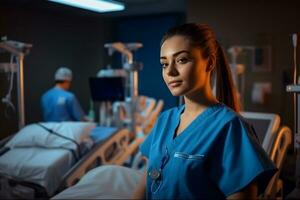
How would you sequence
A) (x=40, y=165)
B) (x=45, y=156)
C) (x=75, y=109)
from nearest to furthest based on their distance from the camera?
(x=40, y=165) < (x=45, y=156) < (x=75, y=109)

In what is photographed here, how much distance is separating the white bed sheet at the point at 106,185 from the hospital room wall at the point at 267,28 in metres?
0.79

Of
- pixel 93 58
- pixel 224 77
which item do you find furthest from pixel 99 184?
pixel 93 58

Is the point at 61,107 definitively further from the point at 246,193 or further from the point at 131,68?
the point at 246,193

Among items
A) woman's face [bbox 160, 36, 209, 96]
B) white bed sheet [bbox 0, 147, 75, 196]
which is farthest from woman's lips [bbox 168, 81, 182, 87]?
white bed sheet [bbox 0, 147, 75, 196]

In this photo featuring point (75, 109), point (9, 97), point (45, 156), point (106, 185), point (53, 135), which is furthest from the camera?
point (75, 109)

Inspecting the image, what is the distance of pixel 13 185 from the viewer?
187 cm

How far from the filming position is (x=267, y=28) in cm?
154

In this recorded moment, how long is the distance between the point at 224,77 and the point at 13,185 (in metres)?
1.41

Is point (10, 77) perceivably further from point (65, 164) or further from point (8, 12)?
point (65, 164)

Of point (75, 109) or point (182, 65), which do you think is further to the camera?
point (75, 109)

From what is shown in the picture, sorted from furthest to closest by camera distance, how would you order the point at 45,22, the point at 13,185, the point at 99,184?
the point at 45,22 < the point at 13,185 < the point at 99,184

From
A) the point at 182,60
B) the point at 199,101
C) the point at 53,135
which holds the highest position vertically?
the point at 182,60

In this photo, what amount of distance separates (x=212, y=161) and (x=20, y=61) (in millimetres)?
1268

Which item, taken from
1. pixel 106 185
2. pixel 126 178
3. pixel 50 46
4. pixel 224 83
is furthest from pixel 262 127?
pixel 50 46
